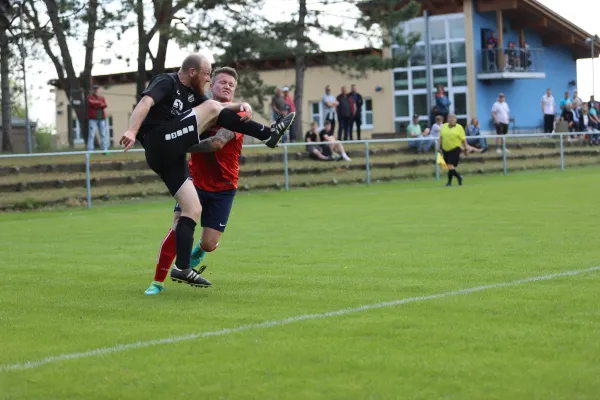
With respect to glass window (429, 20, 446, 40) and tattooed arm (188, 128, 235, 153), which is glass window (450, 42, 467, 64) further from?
tattooed arm (188, 128, 235, 153)

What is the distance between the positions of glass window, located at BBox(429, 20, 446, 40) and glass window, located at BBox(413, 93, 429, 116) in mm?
2807

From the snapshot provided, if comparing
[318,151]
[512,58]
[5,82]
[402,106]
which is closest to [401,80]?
[402,106]

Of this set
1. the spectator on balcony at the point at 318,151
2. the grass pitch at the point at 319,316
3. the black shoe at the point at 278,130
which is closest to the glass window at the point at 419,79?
the spectator on balcony at the point at 318,151

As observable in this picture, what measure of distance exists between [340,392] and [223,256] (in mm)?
6740

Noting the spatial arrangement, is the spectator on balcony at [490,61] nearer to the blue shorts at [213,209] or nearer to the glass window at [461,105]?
the glass window at [461,105]

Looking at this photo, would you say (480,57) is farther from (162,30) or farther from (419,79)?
(162,30)

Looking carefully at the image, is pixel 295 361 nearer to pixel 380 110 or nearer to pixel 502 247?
pixel 502 247

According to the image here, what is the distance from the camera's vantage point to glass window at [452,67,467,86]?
53062mm

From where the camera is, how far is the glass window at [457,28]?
173 ft

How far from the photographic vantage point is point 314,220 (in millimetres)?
16781

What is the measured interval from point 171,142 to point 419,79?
46946 mm

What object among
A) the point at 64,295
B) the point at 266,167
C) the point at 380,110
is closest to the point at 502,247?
the point at 64,295

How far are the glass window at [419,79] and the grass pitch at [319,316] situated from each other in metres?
39.1

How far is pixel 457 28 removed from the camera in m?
53.0
